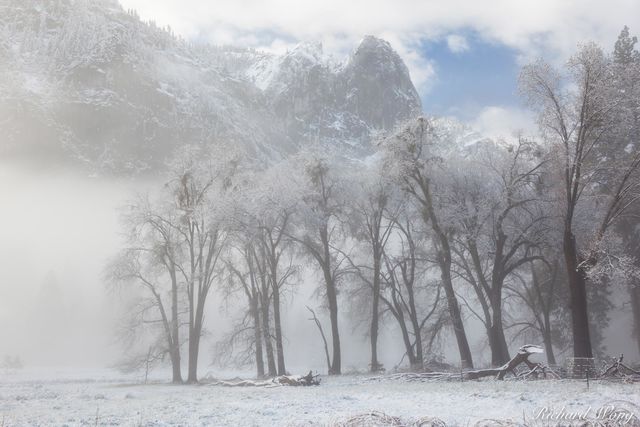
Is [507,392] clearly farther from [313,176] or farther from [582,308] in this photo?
[313,176]

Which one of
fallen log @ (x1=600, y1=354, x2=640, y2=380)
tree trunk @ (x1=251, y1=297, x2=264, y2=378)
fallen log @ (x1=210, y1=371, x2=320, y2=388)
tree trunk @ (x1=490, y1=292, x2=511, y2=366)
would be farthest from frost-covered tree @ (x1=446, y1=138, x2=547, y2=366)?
tree trunk @ (x1=251, y1=297, x2=264, y2=378)

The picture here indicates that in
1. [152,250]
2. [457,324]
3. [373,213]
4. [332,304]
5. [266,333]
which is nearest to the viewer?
[457,324]

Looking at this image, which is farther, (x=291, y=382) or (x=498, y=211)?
(x=498, y=211)

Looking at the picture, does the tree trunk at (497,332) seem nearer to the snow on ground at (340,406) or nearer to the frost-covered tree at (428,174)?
the frost-covered tree at (428,174)

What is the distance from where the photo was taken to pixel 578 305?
57.8 feet

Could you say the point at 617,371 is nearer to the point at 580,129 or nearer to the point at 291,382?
the point at 580,129

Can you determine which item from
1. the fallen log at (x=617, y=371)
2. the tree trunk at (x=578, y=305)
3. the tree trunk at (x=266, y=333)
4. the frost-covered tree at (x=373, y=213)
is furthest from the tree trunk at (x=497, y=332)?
the tree trunk at (x=266, y=333)

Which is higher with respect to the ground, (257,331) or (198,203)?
(198,203)

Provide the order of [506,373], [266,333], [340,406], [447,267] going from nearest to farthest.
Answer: [340,406] → [506,373] → [447,267] → [266,333]

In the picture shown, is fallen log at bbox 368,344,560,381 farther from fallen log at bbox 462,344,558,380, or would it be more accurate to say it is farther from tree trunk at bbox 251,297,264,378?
tree trunk at bbox 251,297,264,378

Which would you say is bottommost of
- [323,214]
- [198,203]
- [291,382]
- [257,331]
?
[291,382]

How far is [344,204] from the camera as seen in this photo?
27922 millimetres

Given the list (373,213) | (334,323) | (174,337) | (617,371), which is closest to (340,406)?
(617,371)

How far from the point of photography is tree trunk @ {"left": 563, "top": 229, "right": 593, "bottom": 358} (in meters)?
17.3
